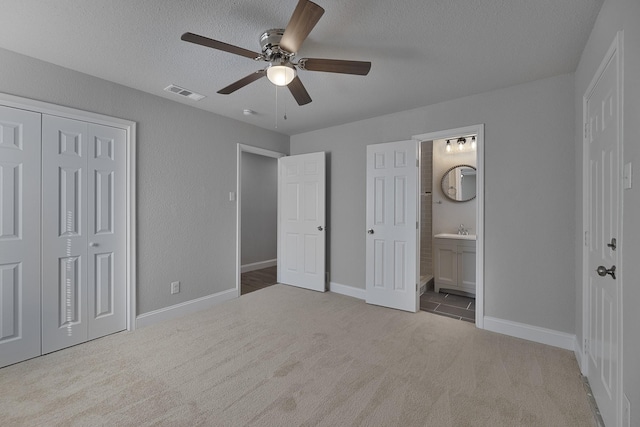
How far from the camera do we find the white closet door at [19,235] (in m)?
2.21

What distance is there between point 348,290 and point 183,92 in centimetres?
316

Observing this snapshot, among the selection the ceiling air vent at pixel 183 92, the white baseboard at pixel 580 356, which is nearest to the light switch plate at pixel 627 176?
the white baseboard at pixel 580 356

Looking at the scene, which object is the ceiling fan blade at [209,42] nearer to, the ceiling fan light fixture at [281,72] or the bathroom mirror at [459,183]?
the ceiling fan light fixture at [281,72]

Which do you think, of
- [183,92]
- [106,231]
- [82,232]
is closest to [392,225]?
[183,92]

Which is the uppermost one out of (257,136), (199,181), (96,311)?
(257,136)

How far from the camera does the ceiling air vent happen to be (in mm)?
2879

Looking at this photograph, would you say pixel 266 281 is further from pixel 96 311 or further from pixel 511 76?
pixel 511 76

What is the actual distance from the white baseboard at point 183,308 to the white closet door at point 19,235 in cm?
82

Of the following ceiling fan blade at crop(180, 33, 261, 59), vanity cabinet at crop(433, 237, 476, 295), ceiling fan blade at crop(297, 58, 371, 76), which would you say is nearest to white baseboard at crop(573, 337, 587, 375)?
vanity cabinet at crop(433, 237, 476, 295)

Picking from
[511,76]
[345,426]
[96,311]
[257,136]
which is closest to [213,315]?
[96,311]

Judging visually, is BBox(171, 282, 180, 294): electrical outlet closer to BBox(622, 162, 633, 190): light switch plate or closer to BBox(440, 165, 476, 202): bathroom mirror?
BBox(622, 162, 633, 190): light switch plate

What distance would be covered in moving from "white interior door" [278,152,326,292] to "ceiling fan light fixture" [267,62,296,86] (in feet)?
7.43

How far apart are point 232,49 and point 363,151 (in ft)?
8.16

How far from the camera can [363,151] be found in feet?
12.9
